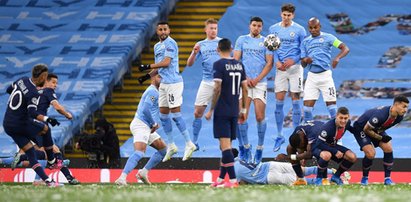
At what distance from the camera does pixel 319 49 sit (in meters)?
23.2

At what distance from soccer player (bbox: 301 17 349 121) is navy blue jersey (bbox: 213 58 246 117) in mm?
4488

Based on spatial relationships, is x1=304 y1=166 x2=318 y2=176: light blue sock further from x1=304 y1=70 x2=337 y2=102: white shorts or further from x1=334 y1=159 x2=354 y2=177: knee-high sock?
x1=304 y1=70 x2=337 y2=102: white shorts

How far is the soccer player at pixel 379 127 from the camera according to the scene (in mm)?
21016

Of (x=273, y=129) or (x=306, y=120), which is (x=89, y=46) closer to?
(x=273, y=129)

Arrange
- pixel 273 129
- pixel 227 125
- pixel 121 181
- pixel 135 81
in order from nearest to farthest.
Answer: pixel 227 125 → pixel 121 181 → pixel 273 129 → pixel 135 81

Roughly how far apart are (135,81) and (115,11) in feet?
9.32

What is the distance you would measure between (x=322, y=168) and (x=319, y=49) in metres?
3.04

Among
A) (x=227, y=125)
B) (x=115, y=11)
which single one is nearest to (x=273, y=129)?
(x=115, y=11)

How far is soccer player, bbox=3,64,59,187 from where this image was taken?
20.0m

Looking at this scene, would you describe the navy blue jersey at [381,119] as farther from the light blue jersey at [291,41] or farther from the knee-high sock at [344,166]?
the light blue jersey at [291,41]

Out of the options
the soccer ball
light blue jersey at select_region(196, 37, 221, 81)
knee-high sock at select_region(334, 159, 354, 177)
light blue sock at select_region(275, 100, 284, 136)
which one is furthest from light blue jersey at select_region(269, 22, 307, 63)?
knee-high sock at select_region(334, 159, 354, 177)

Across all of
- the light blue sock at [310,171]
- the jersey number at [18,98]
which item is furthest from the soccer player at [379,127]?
the jersey number at [18,98]

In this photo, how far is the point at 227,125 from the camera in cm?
1883

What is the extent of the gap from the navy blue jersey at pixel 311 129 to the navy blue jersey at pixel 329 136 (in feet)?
0.56
